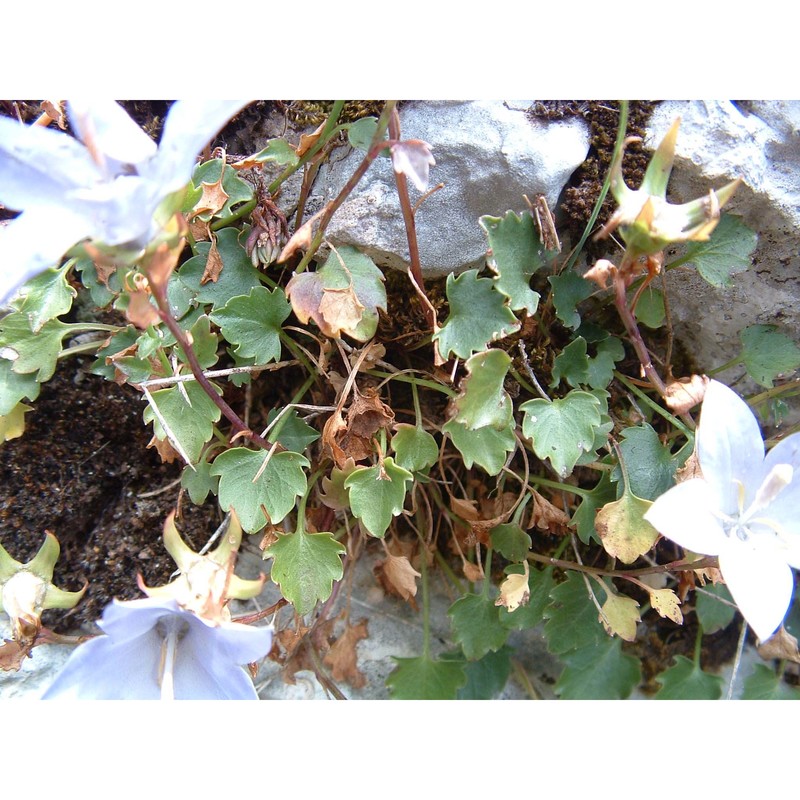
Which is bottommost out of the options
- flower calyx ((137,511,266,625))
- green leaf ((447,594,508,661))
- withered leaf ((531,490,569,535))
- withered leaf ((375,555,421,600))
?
green leaf ((447,594,508,661))

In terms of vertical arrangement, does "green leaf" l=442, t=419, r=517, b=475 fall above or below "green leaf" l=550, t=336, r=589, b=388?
below

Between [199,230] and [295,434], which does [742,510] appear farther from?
[199,230]

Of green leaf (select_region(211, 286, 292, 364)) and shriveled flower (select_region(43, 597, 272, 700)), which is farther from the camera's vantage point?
green leaf (select_region(211, 286, 292, 364))

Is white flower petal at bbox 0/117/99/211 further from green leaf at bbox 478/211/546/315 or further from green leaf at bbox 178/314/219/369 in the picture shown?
green leaf at bbox 478/211/546/315

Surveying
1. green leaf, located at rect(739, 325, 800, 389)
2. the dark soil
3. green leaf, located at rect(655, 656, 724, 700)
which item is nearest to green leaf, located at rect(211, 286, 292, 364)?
the dark soil

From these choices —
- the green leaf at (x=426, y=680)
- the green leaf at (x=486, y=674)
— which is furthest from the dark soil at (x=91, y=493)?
the green leaf at (x=486, y=674)

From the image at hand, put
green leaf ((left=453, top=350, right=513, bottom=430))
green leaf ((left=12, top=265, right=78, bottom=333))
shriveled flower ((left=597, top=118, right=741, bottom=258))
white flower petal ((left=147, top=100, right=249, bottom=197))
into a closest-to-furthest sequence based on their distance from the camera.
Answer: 1. white flower petal ((left=147, top=100, right=249, bottom=197))
2. shriveled flower ((left=597, top=118, right=741, bottom=258))
3. green leaf ((left=453, top=350, right=513, bottom=430))
4. green leaf ((left=12, top=265, right=78, bottom=333))

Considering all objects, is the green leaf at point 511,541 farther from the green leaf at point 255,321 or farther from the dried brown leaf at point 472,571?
the green leaf at point 255,321
